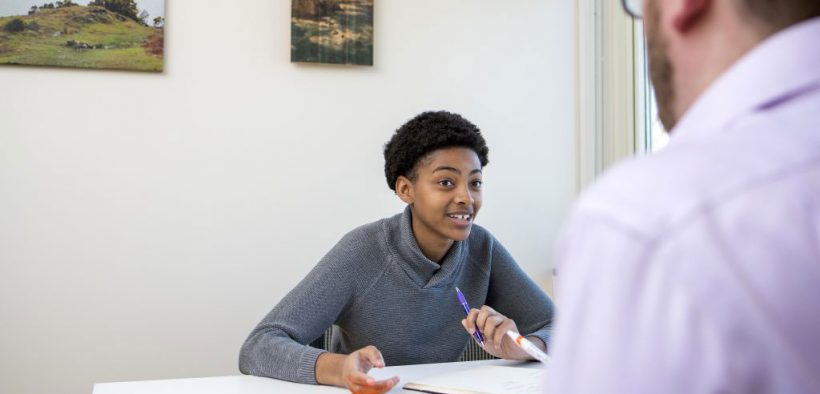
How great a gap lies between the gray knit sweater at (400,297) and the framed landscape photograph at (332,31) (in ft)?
3.27

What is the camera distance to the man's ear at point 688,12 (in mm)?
429

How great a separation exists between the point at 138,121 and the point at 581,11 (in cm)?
166

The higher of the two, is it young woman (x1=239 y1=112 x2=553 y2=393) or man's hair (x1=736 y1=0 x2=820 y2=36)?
man's hair (x1=736 y1=0 x2=820 y2=36)

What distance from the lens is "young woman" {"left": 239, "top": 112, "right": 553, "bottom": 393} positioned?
68.4 inches

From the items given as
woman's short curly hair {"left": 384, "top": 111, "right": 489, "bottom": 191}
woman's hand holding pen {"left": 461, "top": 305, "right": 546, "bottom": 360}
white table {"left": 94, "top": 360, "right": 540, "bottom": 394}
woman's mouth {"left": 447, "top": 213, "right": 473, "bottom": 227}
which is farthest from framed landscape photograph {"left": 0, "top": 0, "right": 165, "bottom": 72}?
woman's hand holding pen {"left": 461, "top": 305, "right": 546, "bottom": 360}

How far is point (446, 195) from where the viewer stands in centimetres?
187

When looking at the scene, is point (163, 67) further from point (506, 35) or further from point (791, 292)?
point (791, 292)

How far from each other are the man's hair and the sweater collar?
144 centimetres

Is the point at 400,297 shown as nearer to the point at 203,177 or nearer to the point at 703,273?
the point at 203,177

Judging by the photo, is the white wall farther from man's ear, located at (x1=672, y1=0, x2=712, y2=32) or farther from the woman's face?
man's ear, located at (x1=672, y1=0, x2=712, y2=32)

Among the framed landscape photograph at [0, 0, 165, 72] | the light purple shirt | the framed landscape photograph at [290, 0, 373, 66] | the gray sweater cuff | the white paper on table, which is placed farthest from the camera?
the framed landscape photograph at [290, 0, 373, 66]

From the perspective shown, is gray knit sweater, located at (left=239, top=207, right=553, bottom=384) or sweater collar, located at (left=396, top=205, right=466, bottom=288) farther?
sweater collar, located at (left=396, top=205, right=466, bottom=288)

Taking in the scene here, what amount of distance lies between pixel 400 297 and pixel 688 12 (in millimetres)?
1457

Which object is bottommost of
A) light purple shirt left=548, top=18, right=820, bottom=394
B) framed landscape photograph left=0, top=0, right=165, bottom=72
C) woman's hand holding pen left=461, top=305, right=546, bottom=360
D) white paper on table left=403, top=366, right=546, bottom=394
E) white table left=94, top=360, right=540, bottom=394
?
white table left=94, top=360, right=540, bottom=394
